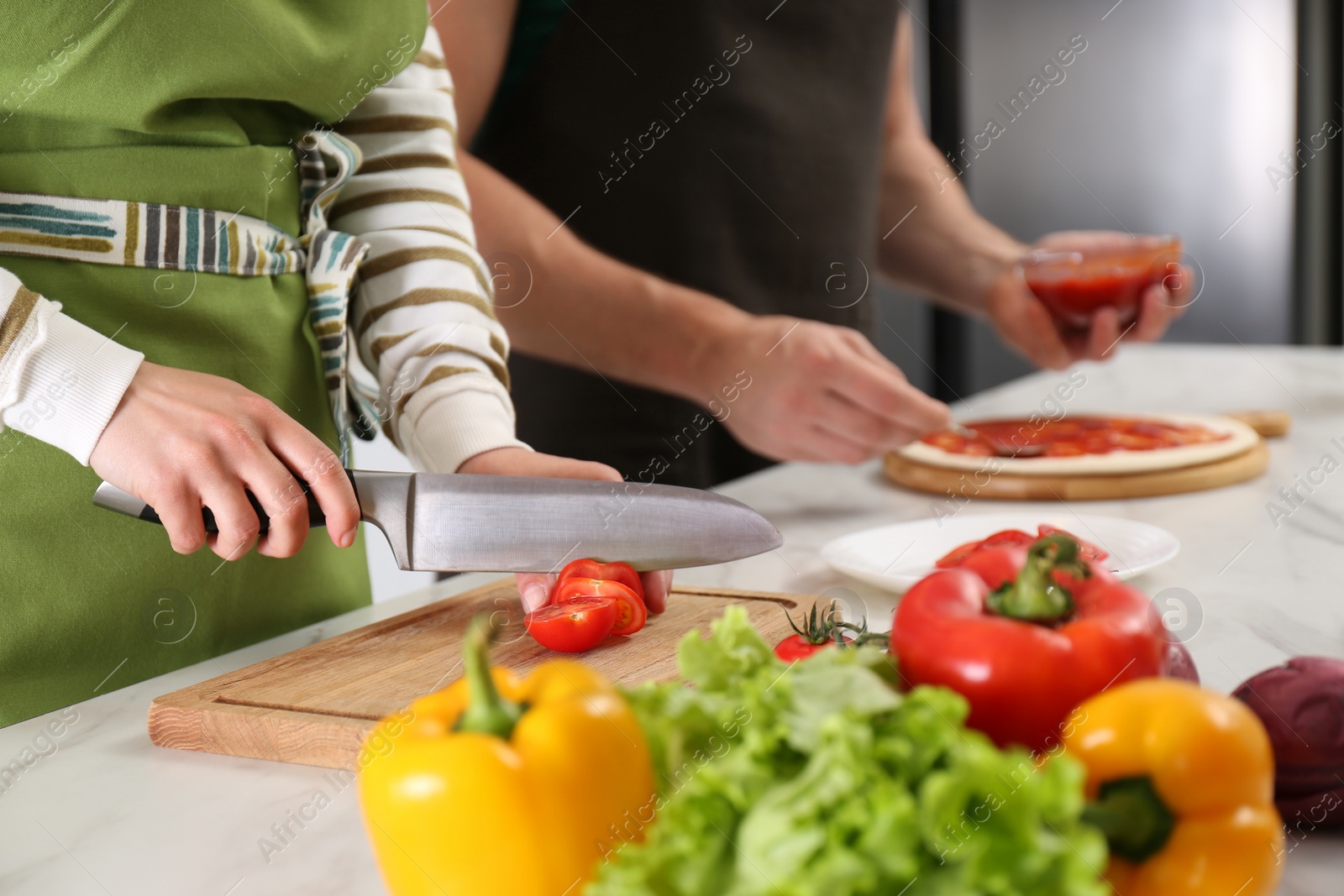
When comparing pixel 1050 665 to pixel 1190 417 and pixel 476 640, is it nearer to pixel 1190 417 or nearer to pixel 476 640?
pixel 476 640

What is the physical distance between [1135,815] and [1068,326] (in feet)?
4.20

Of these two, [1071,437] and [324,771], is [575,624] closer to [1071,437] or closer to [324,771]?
[324,771]

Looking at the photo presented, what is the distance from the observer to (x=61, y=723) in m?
0.78

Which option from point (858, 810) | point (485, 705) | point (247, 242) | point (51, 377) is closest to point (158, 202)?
point (247, 242)

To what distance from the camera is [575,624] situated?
2.54 ft

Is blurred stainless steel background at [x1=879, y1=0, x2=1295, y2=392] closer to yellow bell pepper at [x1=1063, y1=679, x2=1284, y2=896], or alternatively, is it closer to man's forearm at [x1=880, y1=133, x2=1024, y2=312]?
man's forearm at [x1=880, y1=133, x2=1024, y2=312]

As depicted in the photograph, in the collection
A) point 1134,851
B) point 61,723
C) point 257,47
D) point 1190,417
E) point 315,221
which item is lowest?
point 1190,417

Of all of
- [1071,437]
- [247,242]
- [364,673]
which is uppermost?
[247,242]

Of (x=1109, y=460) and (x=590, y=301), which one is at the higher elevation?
(x=590, y=301)

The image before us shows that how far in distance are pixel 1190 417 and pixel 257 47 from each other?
1.21 metres

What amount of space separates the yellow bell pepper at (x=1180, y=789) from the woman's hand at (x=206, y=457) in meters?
0.46

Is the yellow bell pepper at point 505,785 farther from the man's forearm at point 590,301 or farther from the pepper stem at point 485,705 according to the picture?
the man's forearm at point 590,301

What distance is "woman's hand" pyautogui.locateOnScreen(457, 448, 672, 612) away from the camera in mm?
862

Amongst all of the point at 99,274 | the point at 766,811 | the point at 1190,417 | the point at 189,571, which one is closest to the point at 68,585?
the point at 189,571
